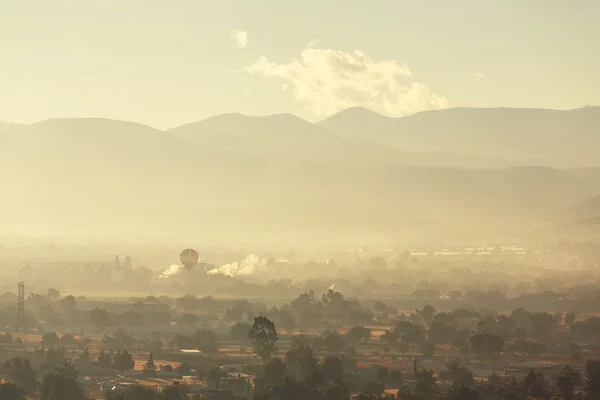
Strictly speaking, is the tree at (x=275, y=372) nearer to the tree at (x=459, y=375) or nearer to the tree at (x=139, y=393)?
the tree at (x=139, y=393)

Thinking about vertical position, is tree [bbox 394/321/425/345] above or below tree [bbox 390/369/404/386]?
above

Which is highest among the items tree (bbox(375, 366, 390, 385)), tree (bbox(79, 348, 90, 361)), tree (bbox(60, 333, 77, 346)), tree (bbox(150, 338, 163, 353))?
tree (bbox(60, 333, 77, 346))

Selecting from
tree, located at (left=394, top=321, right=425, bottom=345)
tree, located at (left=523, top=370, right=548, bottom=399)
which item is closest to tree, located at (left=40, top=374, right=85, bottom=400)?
tree, located at (left=523, top=370, right=548, bottom=399)

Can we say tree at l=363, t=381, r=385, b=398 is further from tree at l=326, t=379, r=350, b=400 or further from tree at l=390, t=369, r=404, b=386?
tree at l=390, t=369, r=404, b=386

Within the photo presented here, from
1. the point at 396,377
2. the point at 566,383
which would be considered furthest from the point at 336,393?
the point at 566,383

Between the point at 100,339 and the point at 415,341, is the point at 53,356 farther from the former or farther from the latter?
the point at 415,341

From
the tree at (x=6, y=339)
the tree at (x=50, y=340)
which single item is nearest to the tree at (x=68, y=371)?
the tree at (x=50, y=340)

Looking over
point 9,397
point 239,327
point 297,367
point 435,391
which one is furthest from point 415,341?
point 9,397
